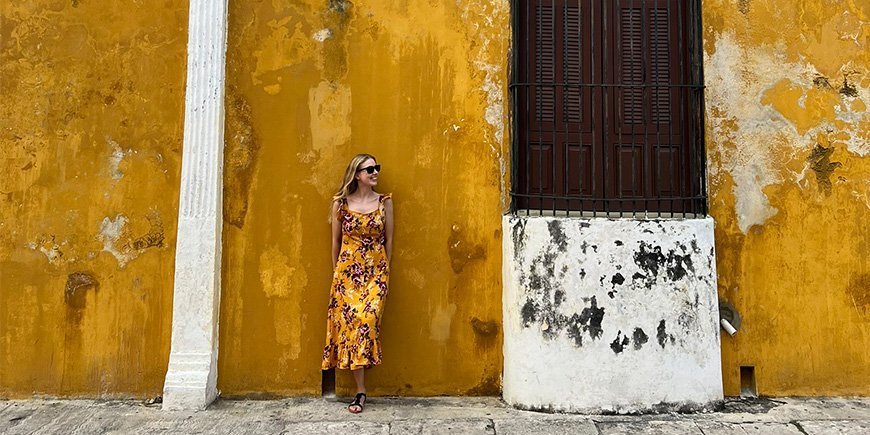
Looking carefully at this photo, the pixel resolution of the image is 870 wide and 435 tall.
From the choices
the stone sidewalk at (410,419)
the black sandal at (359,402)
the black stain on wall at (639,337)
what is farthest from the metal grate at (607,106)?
the black sandal at (359,402)

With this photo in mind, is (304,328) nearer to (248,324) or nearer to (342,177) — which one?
(248,324)

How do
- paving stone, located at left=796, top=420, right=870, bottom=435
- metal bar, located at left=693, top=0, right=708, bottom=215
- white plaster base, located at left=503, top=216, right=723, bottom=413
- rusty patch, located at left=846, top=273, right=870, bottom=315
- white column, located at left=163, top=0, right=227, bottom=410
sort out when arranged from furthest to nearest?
rusty patch, located at left=846, top=273, right=870, bottom=315, metal bar, located at left=693, top=0, right=708, bottom=215, white column, located at left=163, top=0, right=227, bottom=410, white plaster base, located at left=503, top=216, right=723, bottom=413, paving stone, located at left=796, top=420, right=870, bottom=435

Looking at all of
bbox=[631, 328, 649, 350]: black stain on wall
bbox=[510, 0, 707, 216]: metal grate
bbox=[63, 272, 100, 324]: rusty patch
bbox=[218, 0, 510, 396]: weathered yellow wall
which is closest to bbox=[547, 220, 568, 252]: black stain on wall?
bbox=[510, 0, 707, 216]: metal grate

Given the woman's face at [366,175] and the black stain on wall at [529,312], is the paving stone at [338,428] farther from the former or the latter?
the woman's face at [366,175]

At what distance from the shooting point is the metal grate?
4551 mm

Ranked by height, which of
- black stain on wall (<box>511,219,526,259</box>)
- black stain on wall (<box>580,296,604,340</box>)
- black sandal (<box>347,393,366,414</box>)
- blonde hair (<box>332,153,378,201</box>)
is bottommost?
black sandal (<box>347,393,366,414</box>)

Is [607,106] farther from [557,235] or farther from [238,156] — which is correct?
[238,156]

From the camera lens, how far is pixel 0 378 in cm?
447

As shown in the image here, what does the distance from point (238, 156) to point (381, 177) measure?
3.43ft

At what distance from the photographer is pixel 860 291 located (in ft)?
15.0

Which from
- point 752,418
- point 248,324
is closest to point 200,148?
point 248,324

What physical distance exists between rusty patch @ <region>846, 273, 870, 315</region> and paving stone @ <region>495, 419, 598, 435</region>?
7.33 feet

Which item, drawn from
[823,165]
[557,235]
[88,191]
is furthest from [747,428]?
[88,191]

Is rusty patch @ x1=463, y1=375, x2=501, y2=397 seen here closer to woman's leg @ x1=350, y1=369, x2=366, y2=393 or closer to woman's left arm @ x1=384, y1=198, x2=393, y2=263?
woman's leg @ x1=350, y1=369, x2=366, y2=393
